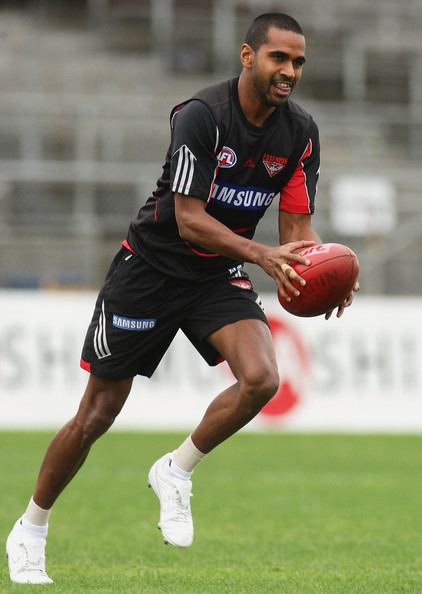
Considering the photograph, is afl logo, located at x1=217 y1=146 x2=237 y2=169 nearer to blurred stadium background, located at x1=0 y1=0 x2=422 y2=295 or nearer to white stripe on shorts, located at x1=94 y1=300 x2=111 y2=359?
white stripe on shorts, located at x1=94 y1=300 x2=111 y2=359

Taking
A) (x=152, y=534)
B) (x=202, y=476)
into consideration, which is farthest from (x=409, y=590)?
(x=202, y=476)

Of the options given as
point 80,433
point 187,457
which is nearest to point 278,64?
point 187,457

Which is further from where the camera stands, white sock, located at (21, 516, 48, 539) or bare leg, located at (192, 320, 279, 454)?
white sock, located at (21, 516, 48, 539)

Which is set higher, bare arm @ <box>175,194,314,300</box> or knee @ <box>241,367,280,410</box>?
bare arm @ <box>175,194,314,300</box>

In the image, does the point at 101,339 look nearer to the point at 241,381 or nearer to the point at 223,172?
the point at 241,381

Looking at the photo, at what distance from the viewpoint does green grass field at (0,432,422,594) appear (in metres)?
5.55

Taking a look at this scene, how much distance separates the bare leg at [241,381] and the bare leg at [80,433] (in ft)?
1.46

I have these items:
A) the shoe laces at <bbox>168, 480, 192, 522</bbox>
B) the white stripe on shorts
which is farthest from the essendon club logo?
the shoe laces at <bbox>168, 480, 192, 522</bbox>

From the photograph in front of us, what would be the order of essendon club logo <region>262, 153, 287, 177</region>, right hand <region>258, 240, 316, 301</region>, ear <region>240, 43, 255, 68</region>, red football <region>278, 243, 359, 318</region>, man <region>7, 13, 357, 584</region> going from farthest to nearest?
essendon club logo <region>262, 153, 287, 177</region> → ear <region>240, 43, 255, 68</region> → man <region>7, 13, 357, 584</region> → red football <region>278, 243, 359, 318</region> → right hand <region>258, 240, 316, 301</region>

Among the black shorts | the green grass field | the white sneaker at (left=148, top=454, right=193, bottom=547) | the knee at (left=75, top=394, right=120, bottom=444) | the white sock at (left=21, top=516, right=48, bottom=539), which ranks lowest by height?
the green grass field

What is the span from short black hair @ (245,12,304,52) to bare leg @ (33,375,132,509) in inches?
65.8

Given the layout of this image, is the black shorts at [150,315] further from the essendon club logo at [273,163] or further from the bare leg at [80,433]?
the essendon club logo at [273,163]

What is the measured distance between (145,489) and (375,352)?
5.94 metres

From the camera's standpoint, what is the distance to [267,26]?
5.30 metres
